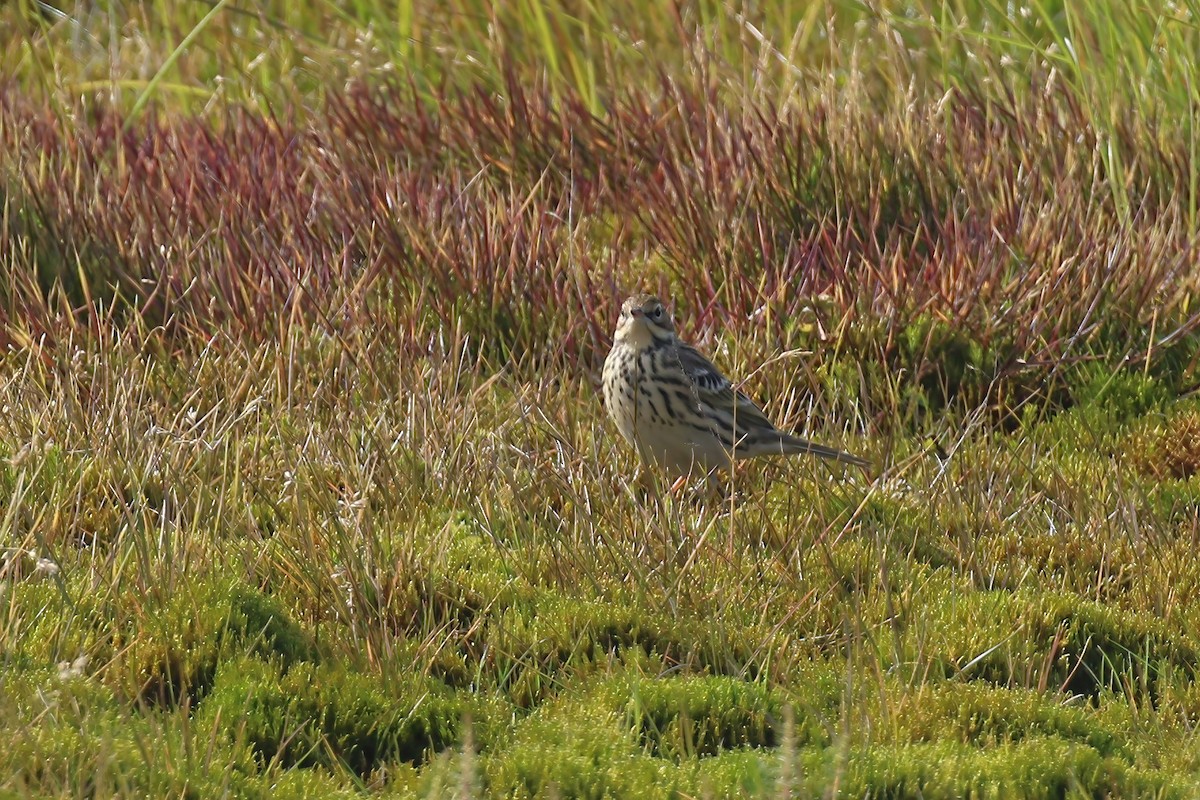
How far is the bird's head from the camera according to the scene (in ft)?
17.6

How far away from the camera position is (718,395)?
5.34m

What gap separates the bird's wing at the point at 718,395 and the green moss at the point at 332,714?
179 centimetres

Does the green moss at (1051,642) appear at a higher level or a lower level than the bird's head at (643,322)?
lower

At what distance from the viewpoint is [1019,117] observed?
7148 mm

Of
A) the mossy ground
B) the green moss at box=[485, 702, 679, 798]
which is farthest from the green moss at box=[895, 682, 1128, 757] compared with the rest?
the green moss at box=[485, 702, 679, 798]

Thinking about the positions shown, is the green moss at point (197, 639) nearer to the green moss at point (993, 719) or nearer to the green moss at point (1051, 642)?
the green moss at point (993, 719)

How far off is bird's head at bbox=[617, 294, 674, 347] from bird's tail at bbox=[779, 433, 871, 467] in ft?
1.74

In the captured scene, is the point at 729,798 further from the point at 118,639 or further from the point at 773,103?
the point at 773,103

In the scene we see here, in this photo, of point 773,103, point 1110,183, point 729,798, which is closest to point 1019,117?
point 1110,183

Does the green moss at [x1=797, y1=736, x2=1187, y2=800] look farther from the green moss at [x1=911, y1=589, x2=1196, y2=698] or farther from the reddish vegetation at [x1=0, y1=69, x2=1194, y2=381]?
the reddish vegetation at [x1=0, y1=69, x2=1194, y2=381]

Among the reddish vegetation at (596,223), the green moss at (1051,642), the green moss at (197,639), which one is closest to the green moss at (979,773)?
the green moss at (1051,642)

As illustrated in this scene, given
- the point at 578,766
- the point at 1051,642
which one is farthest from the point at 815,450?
the point at 578,766

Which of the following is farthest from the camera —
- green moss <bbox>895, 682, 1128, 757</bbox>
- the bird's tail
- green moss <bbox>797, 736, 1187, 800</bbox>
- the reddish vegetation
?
the reddish vegetation

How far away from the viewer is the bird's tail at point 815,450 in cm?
511
